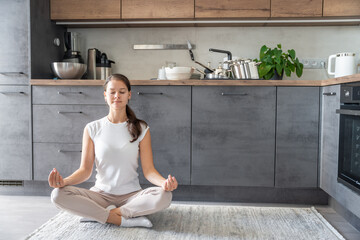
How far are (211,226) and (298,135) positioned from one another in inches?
39.3

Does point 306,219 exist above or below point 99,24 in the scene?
below

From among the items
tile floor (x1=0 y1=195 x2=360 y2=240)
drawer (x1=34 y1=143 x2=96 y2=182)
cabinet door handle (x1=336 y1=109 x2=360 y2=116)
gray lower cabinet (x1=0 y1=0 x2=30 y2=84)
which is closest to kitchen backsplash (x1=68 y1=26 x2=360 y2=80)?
gray lower cabinet (x1=0 y1=0 x2=30 y2=84)

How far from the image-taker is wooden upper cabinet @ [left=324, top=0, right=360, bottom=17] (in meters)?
2.85

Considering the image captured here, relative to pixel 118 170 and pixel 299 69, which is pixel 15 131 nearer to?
pixel 118 170

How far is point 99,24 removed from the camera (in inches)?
126

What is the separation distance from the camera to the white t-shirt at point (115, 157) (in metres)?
2.09

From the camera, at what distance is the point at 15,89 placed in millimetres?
2793

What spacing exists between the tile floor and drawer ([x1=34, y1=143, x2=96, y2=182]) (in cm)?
22

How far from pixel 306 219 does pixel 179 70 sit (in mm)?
1358

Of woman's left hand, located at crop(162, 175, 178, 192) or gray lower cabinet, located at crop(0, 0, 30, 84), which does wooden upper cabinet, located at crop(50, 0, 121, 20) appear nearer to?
gray lower cabinet, located at crop(0, 0, 30, 84)

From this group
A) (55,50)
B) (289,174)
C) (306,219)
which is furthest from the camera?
(55,50)

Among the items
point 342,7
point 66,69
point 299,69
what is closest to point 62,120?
point 66,69

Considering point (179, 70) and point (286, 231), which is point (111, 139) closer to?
point (179, 70)

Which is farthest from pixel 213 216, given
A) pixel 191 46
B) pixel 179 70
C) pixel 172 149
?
pixel 191 46
